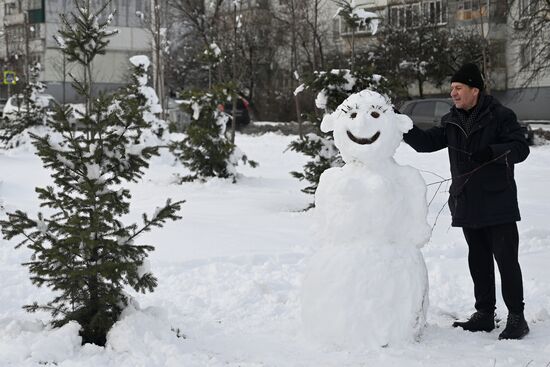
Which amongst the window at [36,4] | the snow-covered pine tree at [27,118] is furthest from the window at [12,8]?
the snow-covered pine tree at [27,118]

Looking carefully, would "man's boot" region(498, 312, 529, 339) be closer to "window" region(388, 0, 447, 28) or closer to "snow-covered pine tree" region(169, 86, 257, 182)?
"snow-covered pine tree" region(169, 86, 257, 182)

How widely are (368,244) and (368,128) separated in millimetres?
749

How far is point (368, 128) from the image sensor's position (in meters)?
4.56

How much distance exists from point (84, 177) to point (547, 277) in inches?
167

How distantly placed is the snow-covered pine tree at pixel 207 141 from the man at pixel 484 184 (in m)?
7.69

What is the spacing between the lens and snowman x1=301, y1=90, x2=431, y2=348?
14.4ft

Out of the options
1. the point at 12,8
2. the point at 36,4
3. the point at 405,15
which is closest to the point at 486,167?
the point at 405,15

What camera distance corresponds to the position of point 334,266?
4.49 meters

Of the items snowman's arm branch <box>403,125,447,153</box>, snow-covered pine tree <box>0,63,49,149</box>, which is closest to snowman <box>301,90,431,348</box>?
snowman's arm branch <box>403,125,447,153</box>

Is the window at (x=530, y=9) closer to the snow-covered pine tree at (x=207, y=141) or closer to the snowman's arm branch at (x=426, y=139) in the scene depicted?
the snow-covered pine tree at (x=207, y=141)

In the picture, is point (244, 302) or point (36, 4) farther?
point (36, 4)

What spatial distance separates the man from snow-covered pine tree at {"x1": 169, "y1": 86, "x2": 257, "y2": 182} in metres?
7.69

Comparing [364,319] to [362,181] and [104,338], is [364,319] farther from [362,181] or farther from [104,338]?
[104,338]

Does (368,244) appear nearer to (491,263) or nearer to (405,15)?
(491,263)
